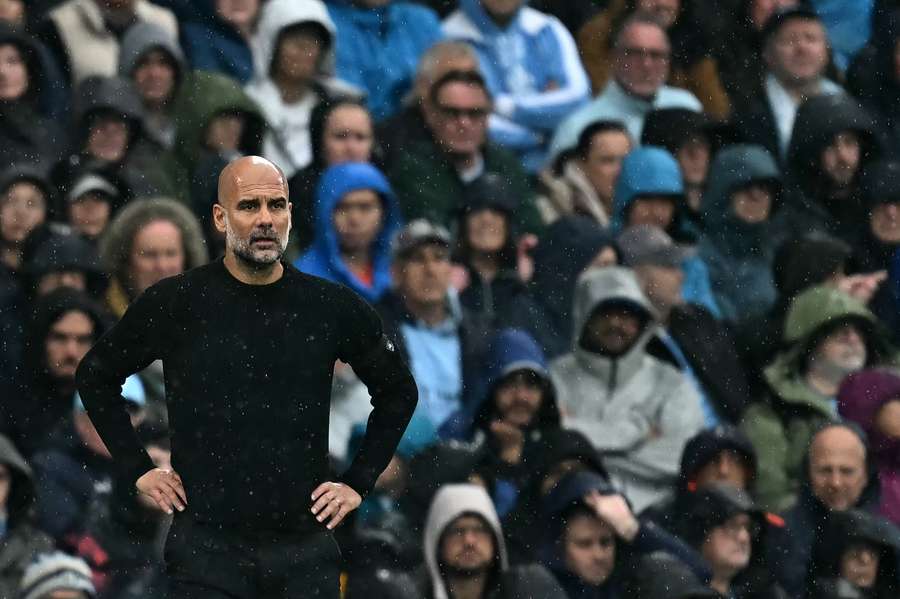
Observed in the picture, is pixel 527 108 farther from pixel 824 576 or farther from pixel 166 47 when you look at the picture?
pixel 824 576

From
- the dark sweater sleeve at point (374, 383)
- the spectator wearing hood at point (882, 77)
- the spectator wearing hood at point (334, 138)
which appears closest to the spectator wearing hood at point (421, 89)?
the spectator wearing hood at point (334, 138)

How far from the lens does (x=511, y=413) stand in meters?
11.7

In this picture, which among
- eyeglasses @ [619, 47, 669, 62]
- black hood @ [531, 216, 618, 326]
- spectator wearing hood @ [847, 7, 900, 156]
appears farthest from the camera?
spectator wearing hood @ [847, 7, 900, 156]

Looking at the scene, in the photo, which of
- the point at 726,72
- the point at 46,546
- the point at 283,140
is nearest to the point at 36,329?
the point at 46,546

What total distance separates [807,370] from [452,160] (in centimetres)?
203

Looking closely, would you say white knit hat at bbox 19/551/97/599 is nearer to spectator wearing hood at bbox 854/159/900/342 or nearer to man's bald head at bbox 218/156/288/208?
man's bald head at bbox 218/156/288/208

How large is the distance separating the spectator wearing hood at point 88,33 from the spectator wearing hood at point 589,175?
219 cm

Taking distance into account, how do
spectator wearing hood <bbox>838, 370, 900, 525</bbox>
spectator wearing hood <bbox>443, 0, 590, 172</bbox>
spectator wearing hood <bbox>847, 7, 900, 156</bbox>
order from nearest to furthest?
spectator wearing hood <bbox>838, 370, 900, 525</bbox> → spectator wearing hood <bbox>443, 0, 590, 172</bbox> → spectator wearing hood <bbox>847, 7, 900, 156</bbox>

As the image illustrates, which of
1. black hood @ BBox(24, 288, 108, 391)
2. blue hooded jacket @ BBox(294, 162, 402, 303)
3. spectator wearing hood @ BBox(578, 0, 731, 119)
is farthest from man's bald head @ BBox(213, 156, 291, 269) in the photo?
spectator wearing hood @ BBox(578, 0, 731, 119)

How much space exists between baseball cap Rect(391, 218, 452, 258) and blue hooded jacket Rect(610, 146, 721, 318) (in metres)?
1.46

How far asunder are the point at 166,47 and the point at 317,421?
519 cm

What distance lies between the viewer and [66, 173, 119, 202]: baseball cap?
1187 centimetres

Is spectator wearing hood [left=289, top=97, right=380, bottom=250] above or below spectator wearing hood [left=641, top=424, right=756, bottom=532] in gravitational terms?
above

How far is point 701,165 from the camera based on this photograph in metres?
14.0
